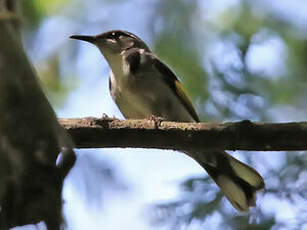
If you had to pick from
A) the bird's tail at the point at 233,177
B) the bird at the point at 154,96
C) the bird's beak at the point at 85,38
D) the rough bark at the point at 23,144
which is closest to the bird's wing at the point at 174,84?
the bird at the point at 154,96

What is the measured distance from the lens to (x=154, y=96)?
4301 mm

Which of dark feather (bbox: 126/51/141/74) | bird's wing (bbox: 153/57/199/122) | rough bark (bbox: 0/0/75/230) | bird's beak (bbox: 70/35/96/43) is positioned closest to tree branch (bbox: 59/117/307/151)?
rough bark (bbox: 0/0/75/230)

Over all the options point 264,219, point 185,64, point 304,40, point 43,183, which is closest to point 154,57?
point 185,64

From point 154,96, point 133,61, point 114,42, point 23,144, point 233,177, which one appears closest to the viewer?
point 23,144

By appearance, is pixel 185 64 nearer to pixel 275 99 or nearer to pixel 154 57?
pixel 154 57

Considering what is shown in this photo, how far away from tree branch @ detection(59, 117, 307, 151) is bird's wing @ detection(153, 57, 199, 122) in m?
1.28

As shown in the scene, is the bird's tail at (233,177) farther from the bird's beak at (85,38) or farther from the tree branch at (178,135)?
the bird's beak at (85,38)

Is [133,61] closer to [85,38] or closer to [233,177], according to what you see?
[85,38]

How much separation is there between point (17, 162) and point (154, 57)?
9.45 ft

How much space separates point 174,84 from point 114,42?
2.23ft

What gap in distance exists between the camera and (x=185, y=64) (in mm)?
4641

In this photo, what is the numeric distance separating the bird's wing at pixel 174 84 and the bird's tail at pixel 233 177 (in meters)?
0.35

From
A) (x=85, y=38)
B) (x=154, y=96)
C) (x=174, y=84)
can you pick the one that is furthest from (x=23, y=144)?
(x=85, y=38)

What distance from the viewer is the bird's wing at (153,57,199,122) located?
4.27m
